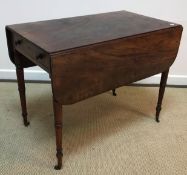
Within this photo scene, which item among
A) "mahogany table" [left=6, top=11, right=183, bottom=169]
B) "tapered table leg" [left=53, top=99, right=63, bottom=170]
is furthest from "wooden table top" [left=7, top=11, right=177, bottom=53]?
"tapered table leg" [left=53, top=99, right=63, bottom=170]

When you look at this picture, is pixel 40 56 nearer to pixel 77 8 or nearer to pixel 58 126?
pixel 58 126

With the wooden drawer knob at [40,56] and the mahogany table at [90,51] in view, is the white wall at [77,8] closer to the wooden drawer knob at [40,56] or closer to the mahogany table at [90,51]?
the mahogany table at [90,51]

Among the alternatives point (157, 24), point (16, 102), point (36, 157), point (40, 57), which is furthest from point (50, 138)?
point (157, 24)

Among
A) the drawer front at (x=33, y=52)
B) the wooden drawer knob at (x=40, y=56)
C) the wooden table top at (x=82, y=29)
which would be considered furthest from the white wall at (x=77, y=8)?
the wooden drawer knob at (x=40, y=56)

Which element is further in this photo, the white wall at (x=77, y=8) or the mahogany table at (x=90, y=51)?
the white wall at (x=77, y=8)

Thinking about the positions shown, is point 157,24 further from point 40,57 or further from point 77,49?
point 40,57

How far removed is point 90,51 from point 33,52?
29 cm

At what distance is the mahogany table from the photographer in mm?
1210

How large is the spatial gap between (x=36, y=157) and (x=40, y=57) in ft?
2.14

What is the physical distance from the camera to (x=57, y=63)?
115cm

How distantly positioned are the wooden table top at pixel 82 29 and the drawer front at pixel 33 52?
3cm

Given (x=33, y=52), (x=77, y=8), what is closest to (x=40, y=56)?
(x=33, y=52)

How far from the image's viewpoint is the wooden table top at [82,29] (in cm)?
126

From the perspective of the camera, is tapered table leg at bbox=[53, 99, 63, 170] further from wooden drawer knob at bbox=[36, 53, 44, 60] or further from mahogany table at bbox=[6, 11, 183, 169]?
wooden drawer knob at bbox=[36, 53, 44, 60]
